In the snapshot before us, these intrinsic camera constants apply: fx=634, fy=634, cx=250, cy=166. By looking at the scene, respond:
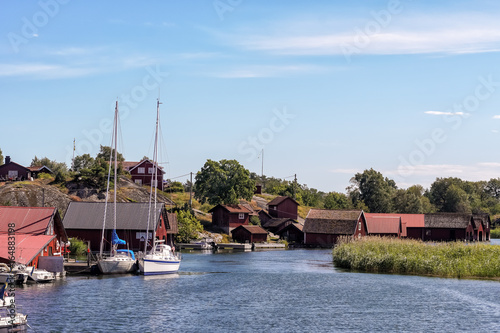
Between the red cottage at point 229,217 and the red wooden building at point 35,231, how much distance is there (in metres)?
56.3

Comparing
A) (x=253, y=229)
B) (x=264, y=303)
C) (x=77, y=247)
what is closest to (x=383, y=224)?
(x=253, y=229)

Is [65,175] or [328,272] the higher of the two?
[65,175]

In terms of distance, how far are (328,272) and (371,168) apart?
117 m

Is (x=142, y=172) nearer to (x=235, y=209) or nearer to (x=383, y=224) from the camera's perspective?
(x=235, y=209)

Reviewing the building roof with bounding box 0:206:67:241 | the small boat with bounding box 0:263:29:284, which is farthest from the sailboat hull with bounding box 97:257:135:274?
the small boat with bounding box 0:263:29:284

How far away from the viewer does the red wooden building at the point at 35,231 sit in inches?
2358

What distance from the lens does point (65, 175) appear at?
126 m

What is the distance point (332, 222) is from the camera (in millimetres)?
A: 124625

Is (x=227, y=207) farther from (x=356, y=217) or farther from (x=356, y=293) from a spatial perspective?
(x=356, y=293)

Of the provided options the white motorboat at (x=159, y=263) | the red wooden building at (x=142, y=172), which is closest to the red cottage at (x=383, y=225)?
the red wooden building at (x=142, y=172)

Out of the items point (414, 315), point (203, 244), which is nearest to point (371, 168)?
point (203, 244)

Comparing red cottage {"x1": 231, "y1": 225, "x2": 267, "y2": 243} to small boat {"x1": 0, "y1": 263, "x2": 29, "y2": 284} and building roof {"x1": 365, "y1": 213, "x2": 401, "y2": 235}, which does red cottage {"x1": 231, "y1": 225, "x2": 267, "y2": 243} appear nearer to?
building roof {"x1": 365, "y1": 213, "x2": 401, "y2": 235}

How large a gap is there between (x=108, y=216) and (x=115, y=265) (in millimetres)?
28364

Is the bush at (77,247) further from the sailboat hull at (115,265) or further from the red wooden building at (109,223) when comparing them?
the sailboat hull at (115,265)
